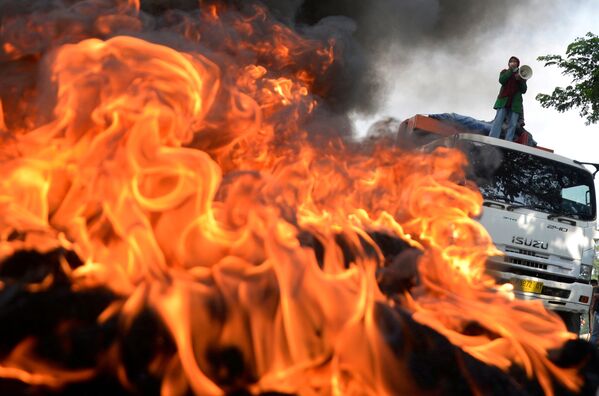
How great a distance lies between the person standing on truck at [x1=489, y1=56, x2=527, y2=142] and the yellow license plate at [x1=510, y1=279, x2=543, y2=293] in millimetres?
2455

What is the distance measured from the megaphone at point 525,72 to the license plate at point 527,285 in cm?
372

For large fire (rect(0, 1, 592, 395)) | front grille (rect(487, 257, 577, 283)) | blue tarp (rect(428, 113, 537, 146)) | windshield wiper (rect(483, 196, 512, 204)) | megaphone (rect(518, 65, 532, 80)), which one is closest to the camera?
large fire (rect(0, 1, 592, 395))

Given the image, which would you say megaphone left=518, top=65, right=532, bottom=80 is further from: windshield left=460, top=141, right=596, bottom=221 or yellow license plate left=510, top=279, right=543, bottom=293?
yellow license plate left=510, top=279, right=543, bottom=293

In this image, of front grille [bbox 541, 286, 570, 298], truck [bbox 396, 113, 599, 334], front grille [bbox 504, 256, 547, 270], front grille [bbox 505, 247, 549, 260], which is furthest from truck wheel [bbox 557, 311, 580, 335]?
front grille [bbox 505, 247, 549, 260]

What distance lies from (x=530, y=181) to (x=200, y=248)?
613 cm

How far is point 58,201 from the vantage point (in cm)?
342

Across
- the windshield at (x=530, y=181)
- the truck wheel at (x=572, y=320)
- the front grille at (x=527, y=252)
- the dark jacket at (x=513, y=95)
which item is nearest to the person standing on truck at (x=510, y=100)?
the dark jacket at (x=513, y=95)

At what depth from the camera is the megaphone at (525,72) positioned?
394 inches

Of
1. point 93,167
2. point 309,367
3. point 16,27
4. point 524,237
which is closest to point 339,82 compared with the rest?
point 524,237

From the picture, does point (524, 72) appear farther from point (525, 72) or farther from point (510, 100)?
point (510, 100)

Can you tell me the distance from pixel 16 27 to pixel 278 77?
11.0 ft

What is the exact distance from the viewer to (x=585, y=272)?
8328 millimetres

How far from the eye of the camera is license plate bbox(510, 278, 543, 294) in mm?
7984

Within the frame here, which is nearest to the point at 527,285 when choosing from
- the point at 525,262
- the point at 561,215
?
the point at 525,262
